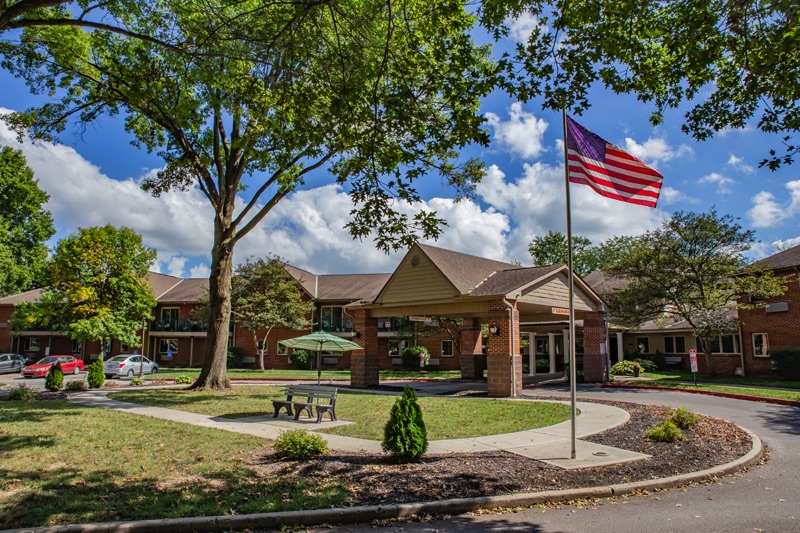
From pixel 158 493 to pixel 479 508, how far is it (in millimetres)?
3917

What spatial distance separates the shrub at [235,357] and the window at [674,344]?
32.7m

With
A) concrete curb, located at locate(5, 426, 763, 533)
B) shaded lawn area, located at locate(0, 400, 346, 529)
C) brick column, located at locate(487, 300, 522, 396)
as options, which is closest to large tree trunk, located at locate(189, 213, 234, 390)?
shaded lawn area, located at locate(0, 400, 346, 529)

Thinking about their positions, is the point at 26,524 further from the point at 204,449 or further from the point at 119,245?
the point at 119,245

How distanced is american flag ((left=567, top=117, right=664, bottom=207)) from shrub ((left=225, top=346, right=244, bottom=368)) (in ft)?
130

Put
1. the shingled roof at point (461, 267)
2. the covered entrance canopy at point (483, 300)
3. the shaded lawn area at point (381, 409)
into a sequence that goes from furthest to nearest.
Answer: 1. the shingled roof at point (461, 267)
2. the covered entrance canopy at point (483, 300)
3. the shaded lawn area at point (381, 409)

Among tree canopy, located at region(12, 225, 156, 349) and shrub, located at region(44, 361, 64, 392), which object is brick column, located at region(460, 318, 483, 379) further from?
tree canopy, located at region(12, 225, 156, 349)

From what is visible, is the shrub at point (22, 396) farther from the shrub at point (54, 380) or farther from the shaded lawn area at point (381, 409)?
the shrub at point (54, 380)

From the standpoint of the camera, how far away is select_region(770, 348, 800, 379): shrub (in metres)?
26.7

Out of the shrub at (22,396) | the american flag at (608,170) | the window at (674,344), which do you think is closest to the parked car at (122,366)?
the shrub at (22,396)

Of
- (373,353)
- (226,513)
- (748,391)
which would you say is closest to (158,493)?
(226,513)

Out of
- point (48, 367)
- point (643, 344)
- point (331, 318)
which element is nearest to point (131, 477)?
point (48, 367)

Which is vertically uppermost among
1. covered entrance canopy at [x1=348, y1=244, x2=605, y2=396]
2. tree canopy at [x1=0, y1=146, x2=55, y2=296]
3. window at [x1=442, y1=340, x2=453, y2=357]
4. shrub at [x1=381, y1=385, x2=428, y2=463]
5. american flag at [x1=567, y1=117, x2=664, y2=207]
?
tree canopy at [x1=0, y1=146, x2=55, y2=296]

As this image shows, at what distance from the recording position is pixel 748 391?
68.8ft

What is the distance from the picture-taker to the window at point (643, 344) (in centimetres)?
3880
